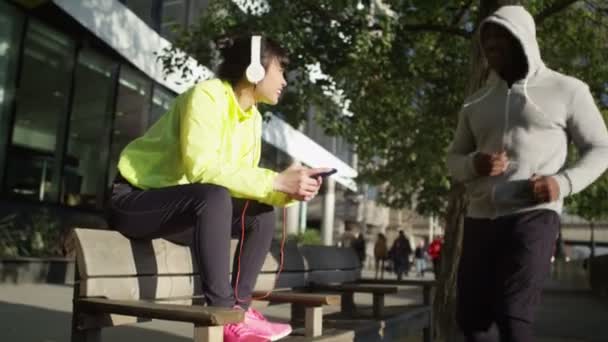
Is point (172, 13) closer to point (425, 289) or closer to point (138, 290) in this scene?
point (425, 289)

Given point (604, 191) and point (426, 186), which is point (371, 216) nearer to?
point (426, 186)

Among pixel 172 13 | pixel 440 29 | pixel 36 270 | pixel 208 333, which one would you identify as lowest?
pixel 36 270

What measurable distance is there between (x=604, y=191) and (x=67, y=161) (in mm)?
12404

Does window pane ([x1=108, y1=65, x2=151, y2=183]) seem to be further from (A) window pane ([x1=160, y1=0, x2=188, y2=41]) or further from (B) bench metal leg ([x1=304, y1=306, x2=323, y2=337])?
(B) bench metal leg ([x1=304, y1=306, x2=323, y2=337])

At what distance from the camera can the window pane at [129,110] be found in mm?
17959

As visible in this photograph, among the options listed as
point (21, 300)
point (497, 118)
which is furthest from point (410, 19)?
point (497, 118)

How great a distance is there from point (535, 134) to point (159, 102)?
17.7 m

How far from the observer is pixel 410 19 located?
34.8 feet

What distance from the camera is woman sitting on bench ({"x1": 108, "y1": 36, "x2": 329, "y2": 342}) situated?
2676 millimetres

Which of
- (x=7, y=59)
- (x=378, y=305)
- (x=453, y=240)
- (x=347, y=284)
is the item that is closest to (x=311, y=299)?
(x=378, y=305)

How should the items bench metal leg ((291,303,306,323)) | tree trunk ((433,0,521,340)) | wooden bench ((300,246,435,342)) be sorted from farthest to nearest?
tree trunk ((433,0,521,340))
wooden bench ((300,246,435,342))
bench metal leg ((291,303,306,323))

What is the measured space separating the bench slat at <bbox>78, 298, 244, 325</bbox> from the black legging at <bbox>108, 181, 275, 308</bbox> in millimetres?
289

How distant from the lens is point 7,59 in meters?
14.0

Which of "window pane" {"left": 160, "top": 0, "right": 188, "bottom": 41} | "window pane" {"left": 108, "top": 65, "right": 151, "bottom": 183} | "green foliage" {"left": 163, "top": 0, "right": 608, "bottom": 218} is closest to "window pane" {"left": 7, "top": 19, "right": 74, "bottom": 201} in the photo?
"window pane" {"left": 108, "top": 65, "right": 151, "bottom": 183}
